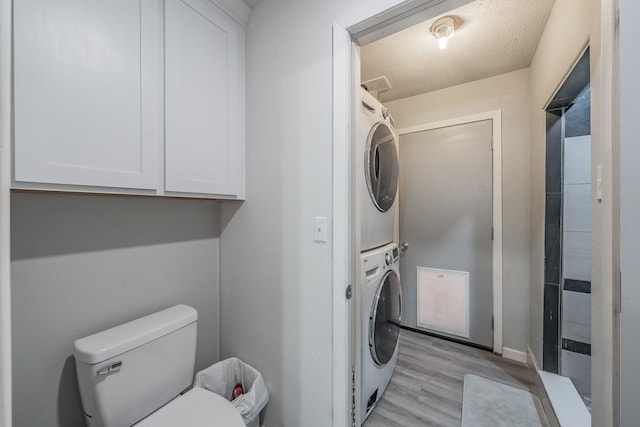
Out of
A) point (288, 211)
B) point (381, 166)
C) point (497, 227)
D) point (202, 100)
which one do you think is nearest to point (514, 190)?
point (497, 227)

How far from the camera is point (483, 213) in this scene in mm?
2234

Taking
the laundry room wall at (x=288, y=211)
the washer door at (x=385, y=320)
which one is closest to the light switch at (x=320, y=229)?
the laundry room wall at (x=288, y=211)

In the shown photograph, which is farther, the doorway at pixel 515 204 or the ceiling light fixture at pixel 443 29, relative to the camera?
the doorway at pixel 515 204

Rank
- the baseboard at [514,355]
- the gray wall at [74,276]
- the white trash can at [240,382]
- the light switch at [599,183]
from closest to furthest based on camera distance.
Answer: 1. the light switch at [599,183]
2. the gray wall at [74,276]
3. the white trash can at [240,382]
4. the baseboard at [514,355]

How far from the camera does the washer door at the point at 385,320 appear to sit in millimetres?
1458

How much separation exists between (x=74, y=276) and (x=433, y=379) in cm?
226

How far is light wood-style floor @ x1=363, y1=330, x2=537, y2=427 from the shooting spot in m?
1.51

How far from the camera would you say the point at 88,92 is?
87 centimetres

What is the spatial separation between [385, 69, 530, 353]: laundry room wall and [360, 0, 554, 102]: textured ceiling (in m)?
0.16

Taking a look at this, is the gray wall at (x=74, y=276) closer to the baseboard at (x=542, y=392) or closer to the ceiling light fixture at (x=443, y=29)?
the ceiling light fixture at (x=443, y=29)

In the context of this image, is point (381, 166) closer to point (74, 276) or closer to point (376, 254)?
point (376, 254)

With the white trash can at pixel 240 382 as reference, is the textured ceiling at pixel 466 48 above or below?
above

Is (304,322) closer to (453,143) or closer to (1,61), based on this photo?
(1,61)

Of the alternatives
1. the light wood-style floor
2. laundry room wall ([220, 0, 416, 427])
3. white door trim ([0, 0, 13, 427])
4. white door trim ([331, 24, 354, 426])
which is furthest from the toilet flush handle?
the light wood-style floor
